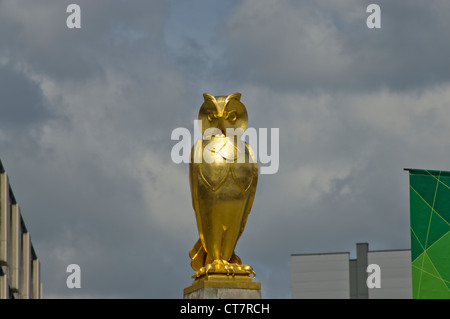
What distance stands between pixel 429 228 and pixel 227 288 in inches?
312

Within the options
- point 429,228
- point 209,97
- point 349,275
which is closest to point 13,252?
point 349,275

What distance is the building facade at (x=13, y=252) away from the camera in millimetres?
55750

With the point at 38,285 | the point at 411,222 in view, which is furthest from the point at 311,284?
the point at 411,222

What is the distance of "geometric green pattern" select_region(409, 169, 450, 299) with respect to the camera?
2455 centimetres

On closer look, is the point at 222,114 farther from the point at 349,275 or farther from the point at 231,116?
the point at 349,275

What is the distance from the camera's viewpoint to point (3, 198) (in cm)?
5581

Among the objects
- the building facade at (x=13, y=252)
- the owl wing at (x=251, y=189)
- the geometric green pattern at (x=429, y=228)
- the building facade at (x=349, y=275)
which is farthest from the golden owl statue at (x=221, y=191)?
the building facade at (x=349, y=275)

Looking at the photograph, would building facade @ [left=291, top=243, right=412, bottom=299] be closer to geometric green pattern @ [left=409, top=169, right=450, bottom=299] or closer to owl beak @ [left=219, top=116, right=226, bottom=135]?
geometric green pattern @ [left=409, top=169, right=450, bottom=299]

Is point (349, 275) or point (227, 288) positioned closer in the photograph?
point (227, 288)

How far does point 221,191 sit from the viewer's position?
19016 mm

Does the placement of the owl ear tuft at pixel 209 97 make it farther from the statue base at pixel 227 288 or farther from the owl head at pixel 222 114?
the statue base at pixel 227 288
